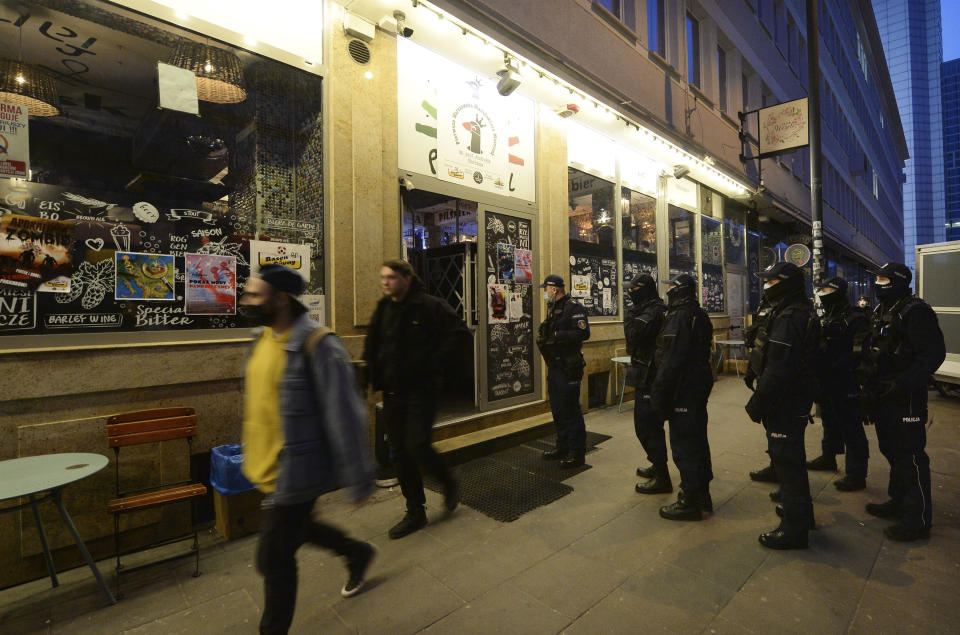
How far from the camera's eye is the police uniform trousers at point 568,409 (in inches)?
200

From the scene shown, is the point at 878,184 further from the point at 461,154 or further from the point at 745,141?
the point at 461,154

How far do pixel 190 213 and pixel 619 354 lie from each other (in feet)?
23.6

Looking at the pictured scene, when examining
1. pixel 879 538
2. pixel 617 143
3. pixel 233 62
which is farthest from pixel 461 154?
pixel 879 538

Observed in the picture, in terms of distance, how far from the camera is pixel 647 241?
9727mm

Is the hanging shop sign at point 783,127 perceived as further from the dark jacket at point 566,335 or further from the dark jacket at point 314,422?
the dark jacket at point 314,422

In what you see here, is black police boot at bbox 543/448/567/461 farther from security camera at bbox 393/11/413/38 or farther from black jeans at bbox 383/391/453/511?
security camera at bbox 393/11/413/38

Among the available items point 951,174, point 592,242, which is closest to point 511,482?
point 592,242

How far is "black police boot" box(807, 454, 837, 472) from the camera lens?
509 centimetres

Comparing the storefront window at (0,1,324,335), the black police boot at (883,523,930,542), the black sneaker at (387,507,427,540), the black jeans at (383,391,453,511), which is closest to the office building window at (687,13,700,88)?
the storefront window at (0,1,324,335)

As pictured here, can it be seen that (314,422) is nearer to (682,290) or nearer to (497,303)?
(682,290)

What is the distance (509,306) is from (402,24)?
369 cm

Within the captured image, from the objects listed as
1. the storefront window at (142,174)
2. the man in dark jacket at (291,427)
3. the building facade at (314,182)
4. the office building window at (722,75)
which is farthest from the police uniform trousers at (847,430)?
the office building window at (722,75)

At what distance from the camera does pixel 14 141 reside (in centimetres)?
318

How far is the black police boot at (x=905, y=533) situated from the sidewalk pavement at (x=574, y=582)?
0.31 ft
